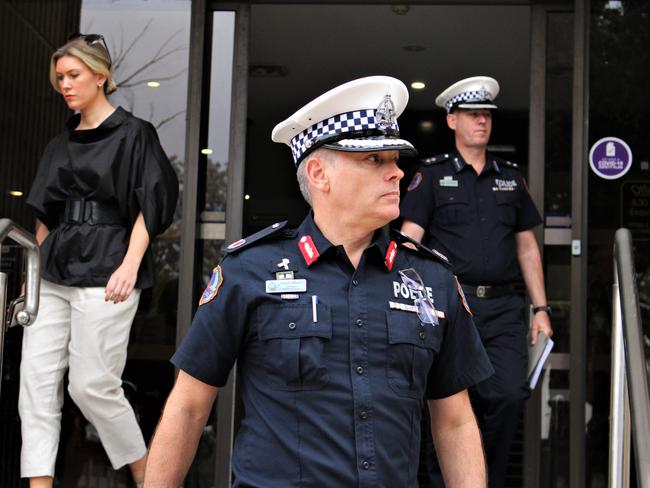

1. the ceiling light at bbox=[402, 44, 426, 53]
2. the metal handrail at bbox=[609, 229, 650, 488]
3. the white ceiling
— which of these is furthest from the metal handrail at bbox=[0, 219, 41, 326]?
the ceiling light at bbox=[402, 44, 426, 53]

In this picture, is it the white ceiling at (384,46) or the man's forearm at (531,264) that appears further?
the white ceiling at (384,46)

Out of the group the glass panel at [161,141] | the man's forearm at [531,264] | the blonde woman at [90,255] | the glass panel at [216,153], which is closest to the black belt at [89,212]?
the blonde woman at [90,255]

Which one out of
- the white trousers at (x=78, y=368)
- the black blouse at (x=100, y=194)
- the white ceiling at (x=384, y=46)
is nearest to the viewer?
the white trousers at (x=78, y=368)

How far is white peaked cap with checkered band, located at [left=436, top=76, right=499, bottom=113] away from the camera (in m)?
4.96

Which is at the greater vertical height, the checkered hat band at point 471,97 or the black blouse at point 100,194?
the checkered hat band at point 471,97

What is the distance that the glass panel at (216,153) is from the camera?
5.38m

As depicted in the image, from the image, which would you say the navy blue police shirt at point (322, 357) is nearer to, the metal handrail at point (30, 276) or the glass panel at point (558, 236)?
the metal handrail at point (30, 276)

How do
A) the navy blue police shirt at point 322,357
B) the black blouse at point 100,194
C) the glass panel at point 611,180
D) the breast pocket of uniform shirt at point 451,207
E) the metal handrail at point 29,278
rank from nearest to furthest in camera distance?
the navy blue police shirt at point 322,357 → the metal handrail at point 29,278 → the black blouse at point 100,194 → the breast pocket of uniform shirt at point 451,207 → the glass panel at point 611,180

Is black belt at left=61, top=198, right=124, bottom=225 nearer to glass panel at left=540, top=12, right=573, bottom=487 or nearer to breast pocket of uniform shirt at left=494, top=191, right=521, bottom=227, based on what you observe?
breast pocket of uniform shirt at left=494, top=191, right=521, bottom=227

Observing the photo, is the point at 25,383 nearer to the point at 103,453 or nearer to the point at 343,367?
the point at 103,453

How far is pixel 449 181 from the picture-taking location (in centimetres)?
498

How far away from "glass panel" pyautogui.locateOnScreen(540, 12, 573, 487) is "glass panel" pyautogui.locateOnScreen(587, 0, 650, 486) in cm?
12

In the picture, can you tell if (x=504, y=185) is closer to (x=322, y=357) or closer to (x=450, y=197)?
(x=450, y=197)

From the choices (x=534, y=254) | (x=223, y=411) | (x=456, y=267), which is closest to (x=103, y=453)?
(x=223, y=411)
